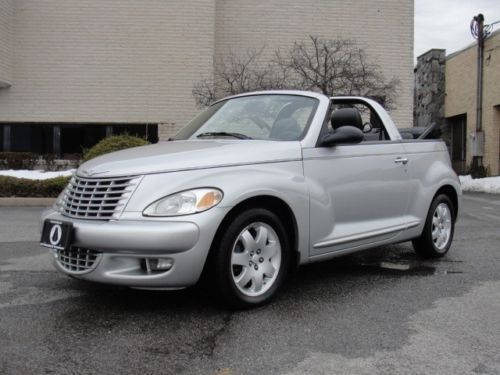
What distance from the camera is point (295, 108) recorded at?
5.03 metres

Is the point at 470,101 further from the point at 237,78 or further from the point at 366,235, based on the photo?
the point at 366,235

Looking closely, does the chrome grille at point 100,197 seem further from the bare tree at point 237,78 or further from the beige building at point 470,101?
the beige building at point 470,101

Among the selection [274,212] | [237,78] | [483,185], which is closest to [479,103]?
[483,185]

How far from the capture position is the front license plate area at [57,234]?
3822mm

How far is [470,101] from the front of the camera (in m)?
21.7

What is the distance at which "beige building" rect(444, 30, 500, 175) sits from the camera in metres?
19.9

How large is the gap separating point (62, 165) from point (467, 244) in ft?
43.3

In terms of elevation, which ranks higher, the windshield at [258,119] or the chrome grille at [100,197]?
the windshield at [258,119]

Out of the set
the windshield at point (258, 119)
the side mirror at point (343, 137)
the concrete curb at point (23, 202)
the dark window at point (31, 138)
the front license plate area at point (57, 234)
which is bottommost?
the concrete curb at point (23, 202)

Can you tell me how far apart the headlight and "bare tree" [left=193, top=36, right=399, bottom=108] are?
13639 millimetres

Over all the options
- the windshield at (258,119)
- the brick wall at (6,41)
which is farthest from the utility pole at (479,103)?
the windshield at (258,119)

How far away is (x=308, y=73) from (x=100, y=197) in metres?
14.8

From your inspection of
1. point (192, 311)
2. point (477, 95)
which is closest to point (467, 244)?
point (192, 311)

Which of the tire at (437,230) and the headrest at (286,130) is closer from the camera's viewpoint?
the headrest at (286,130)
